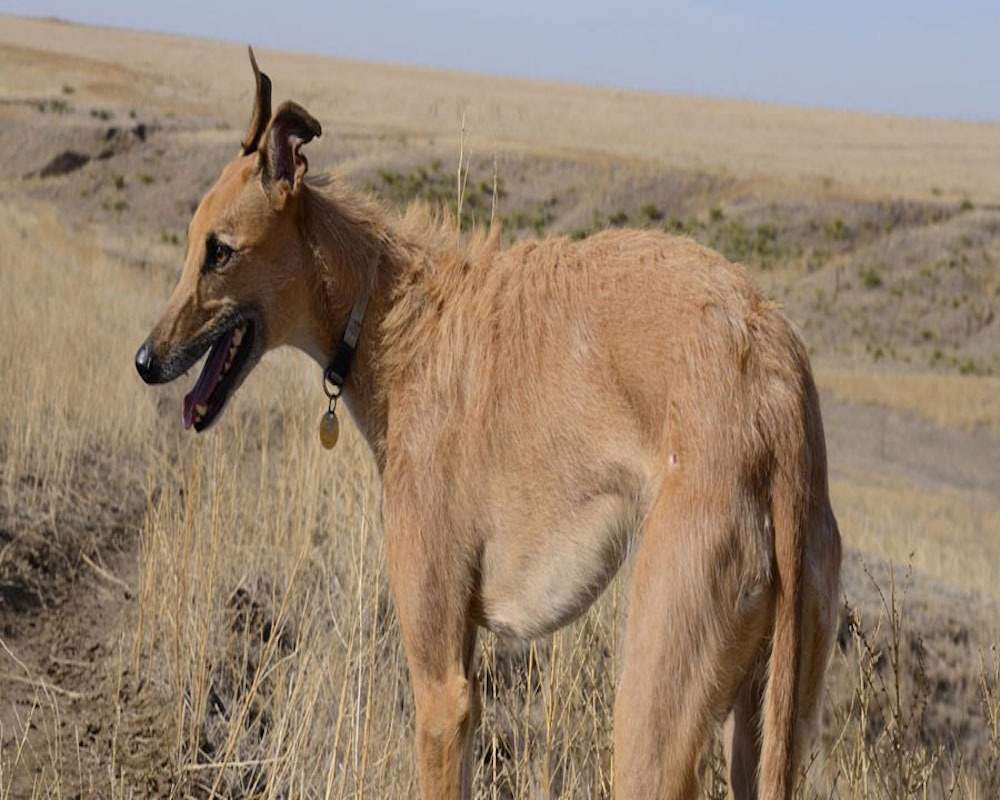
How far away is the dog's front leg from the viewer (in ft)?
12.9

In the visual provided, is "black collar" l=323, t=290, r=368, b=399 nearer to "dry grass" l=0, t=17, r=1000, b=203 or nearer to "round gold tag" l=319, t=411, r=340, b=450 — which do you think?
"round gold tag" l=319, t=411, r=340, b=450

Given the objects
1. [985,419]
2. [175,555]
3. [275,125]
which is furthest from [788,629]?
[985,419]

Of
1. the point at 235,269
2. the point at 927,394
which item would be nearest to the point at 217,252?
the point at 235,269

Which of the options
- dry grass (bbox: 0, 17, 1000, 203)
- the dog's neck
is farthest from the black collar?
dry grass (bbox: 0, 17, 1000, 203)

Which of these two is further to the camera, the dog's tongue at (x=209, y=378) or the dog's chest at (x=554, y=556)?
the dog's tongue at (x=209, y=378)

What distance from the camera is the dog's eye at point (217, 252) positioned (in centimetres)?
428

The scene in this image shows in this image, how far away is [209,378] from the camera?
435 centimetres

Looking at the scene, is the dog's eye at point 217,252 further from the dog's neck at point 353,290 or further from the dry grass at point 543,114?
the dry grass at point 543,114

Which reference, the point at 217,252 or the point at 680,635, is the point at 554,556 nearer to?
the point at 680,635

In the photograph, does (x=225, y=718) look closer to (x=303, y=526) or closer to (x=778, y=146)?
(x=303, y=526)

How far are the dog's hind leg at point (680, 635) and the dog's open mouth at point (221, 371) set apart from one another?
166 cm

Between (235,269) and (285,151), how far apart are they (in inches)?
15.6

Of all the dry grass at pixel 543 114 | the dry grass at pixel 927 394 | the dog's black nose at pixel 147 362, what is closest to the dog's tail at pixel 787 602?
the dog's black nose at pixel 147 362

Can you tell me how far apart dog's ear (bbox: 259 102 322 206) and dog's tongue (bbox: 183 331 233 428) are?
18.9 inches
